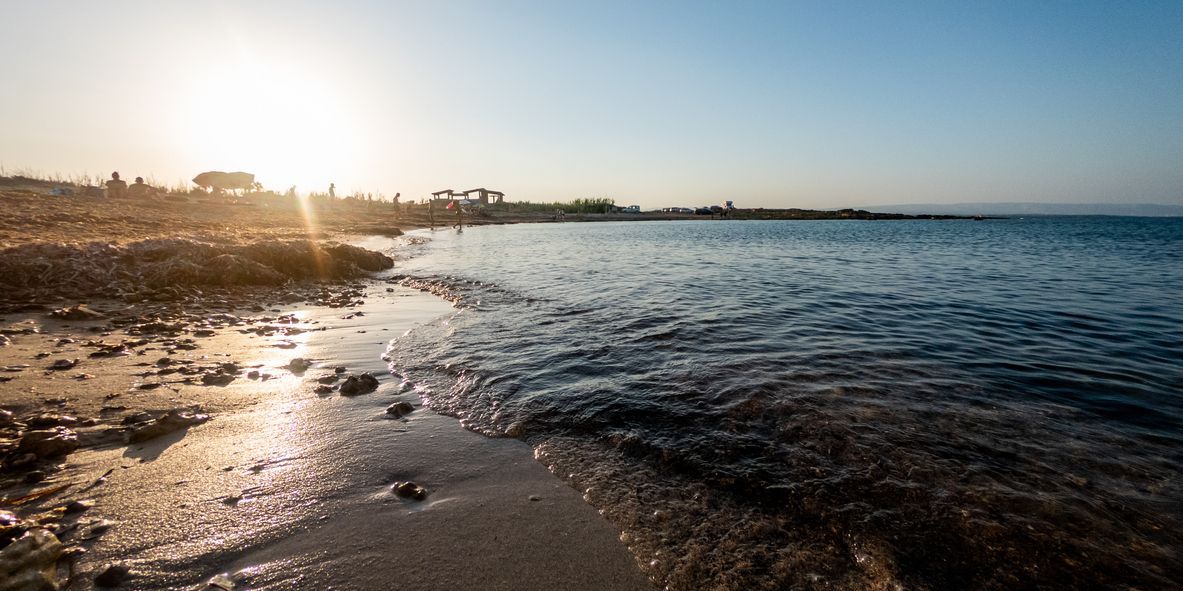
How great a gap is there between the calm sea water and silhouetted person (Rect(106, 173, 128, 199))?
3021 centimetres

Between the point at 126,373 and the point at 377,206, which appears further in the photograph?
the point at 377,206

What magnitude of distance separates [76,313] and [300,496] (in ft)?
22.5

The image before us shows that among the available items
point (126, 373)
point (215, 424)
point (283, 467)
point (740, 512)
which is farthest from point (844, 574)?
point (126, 373)

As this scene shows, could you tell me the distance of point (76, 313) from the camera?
6.53 metres

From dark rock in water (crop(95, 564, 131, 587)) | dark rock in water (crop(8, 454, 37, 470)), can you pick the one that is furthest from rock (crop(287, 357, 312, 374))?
dark rock in water (crop(95, 564, 131, 587))

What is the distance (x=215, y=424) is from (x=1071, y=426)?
302 inches

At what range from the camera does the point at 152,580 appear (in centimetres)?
211

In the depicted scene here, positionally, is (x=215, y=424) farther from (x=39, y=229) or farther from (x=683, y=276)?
(x=39, y=229)

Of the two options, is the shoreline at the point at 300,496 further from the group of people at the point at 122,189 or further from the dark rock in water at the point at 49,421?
the group of people at the point at 122,189

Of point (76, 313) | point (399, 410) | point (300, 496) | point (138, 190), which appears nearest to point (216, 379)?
point (399, 410)

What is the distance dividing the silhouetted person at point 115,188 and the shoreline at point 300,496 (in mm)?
29935

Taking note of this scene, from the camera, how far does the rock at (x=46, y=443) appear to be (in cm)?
306

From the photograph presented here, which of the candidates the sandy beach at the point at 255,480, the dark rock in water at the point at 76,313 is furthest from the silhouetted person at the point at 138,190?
the sandy beach at the point at 255,480

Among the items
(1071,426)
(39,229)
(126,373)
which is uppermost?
(39,229)
